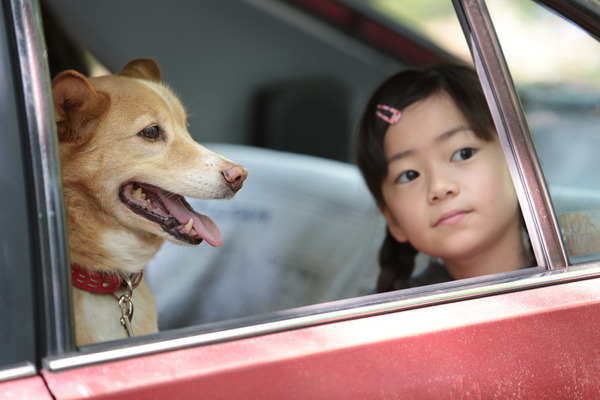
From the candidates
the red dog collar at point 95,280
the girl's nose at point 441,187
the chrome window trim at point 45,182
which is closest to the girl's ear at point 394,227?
the girl's nose at point 441,187

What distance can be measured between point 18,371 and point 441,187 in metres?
1.23

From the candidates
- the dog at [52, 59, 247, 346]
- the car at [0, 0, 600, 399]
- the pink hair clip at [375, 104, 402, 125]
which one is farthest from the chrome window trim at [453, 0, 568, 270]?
the pink hair clip at [375, 104, 402, 125]

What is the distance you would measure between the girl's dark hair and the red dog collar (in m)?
0.95

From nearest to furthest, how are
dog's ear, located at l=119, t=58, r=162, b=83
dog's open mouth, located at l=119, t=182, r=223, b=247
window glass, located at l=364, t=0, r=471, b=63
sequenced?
dog's open mouth, located at l=119, t=182, r=223, b=247, dog's ear, located at l=119, t=58, r=162, b=83, window glass, located at l=364, t=0, r=471, b=63

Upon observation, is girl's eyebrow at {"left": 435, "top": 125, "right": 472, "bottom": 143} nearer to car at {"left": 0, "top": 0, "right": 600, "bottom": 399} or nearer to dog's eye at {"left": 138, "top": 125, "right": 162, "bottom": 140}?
car at {"left": 0, "top": 0, "right": 600, "bottom": 399}

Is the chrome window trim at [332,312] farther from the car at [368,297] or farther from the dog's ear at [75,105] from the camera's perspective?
the dog's ear at [75,105]

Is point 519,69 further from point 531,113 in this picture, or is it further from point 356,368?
point 356,368

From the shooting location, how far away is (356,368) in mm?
1140

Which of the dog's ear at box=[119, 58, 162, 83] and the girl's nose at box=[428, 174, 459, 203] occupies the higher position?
the dog's ear at box=[119, 58, 162, 83]

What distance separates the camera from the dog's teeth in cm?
151

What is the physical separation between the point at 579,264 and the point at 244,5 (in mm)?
2909

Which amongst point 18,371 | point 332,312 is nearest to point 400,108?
point 332,312

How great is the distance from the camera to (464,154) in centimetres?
199

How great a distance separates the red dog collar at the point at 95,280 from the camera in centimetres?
146
